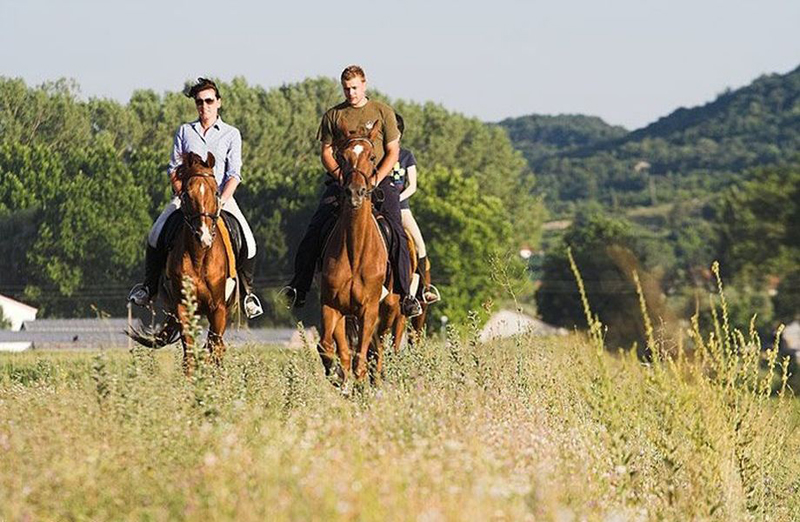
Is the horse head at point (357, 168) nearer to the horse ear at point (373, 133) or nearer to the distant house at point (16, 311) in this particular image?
the horse ear at point (373, 133)

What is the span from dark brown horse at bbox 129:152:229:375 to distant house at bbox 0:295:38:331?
279ft

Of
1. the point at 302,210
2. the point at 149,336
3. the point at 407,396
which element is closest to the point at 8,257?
the point at 302,210

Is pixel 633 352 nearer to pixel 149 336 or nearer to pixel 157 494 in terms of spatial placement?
pixel 157 494

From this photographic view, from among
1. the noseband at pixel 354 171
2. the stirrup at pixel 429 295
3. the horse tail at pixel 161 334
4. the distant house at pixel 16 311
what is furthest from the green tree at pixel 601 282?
the noseband at pixel 354 171

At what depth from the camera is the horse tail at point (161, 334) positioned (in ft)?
52.2

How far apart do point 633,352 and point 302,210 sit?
85.9 metres

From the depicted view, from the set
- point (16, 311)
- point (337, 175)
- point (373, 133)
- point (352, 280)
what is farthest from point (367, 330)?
point (16, 311)

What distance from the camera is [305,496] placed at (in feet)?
21.6

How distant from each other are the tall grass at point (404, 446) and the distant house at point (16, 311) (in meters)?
88.7

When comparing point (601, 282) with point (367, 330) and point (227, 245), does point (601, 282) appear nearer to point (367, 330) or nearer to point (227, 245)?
point (227, 245)

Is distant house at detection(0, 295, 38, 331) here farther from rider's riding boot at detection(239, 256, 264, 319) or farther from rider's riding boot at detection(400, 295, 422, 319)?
rider's riding boot at detection(400, 295, 422, 319)

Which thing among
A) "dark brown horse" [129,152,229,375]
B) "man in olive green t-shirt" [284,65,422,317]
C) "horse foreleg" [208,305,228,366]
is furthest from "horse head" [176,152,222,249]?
"man in olive green t-shirt" [284,65,422,317]

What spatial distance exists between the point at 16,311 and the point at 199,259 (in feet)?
288

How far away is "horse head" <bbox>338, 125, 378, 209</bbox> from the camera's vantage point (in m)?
14.4
